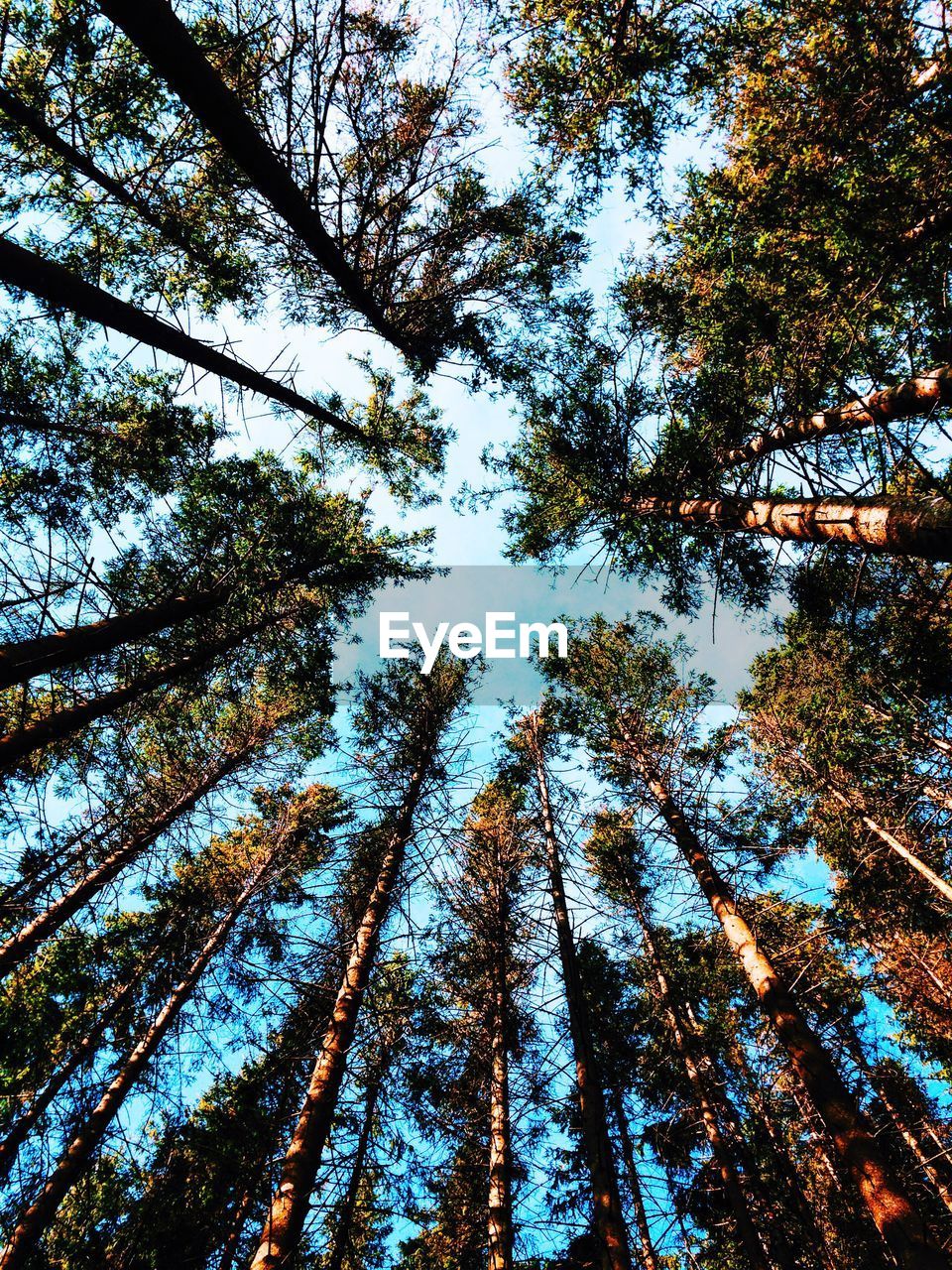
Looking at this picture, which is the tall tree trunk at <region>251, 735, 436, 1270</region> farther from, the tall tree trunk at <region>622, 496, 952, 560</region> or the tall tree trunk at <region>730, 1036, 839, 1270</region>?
the tall tree trunk at <region>730, 1036, 839, 1270</region>

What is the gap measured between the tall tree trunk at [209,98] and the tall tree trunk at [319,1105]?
17.1ft

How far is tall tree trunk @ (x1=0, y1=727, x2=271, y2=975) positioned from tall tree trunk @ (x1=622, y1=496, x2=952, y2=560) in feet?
19.6

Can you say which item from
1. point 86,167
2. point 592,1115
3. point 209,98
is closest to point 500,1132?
point 592,1115

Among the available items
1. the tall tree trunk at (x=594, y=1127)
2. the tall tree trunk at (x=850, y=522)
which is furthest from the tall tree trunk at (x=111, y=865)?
the tall tree trunk at (x=850, y=522)

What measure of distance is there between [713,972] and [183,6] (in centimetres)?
1655

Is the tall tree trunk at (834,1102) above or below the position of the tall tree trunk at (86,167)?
below

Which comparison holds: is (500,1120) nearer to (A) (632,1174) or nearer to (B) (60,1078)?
(A) (632,1174)

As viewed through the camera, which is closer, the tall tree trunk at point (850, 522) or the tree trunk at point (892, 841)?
the tall tree trunk at point (850, 522)

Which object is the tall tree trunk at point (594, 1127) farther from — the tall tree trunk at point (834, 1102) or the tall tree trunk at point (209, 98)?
the tall tree trunk at point (209, 98)

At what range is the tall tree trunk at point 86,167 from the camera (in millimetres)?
3244

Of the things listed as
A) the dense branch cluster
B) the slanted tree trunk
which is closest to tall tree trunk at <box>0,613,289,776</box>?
the dense branch cluster

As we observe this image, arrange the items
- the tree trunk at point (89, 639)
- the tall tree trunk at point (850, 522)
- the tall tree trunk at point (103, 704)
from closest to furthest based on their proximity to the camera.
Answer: the tall tree trunk at point (850, 522) → the tree trunk at point (89, 639) → the tall tree trunk at point (103, 704)

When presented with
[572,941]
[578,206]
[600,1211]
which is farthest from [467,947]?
[578,206]

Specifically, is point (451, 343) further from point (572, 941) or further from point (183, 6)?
point (572, 941)
